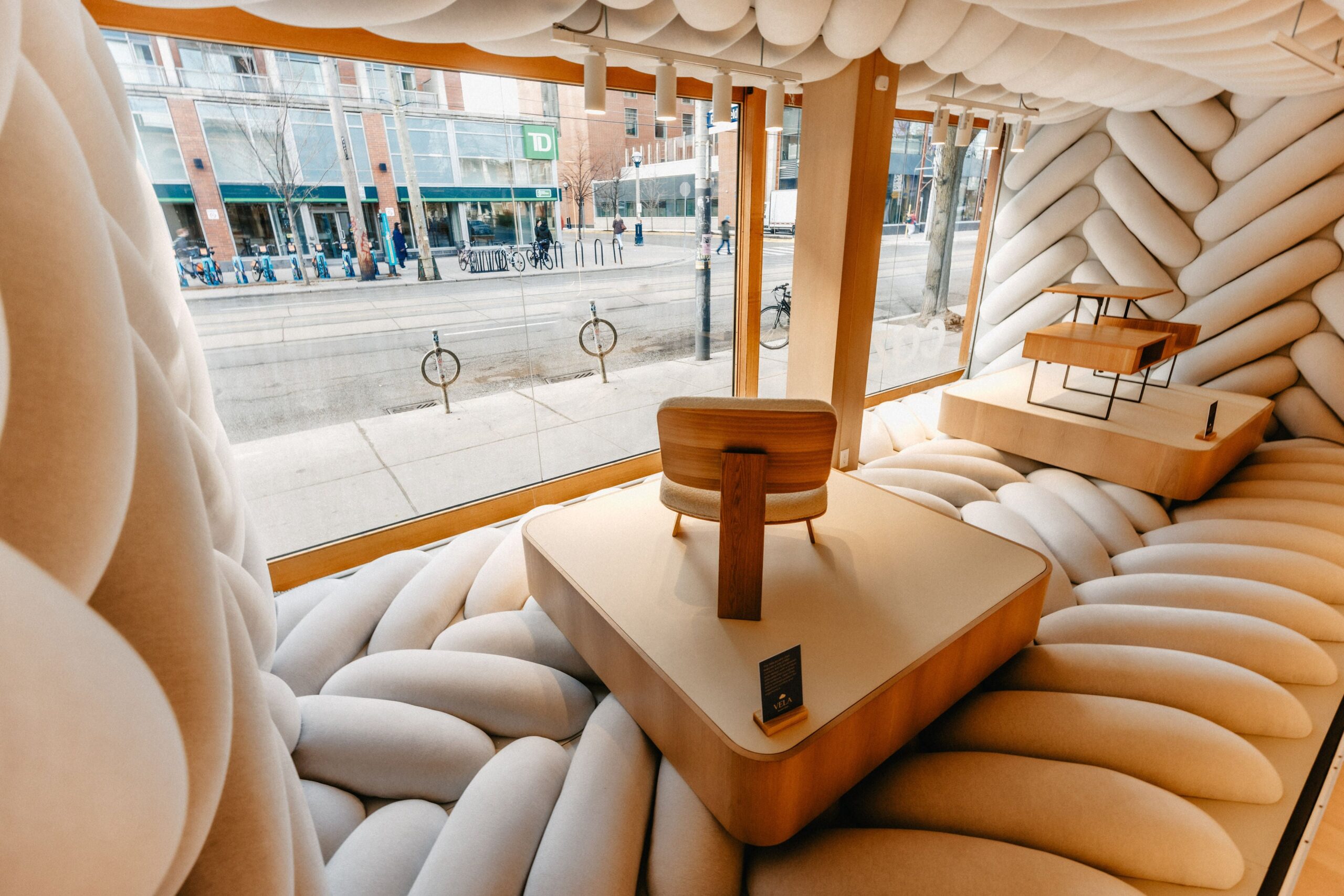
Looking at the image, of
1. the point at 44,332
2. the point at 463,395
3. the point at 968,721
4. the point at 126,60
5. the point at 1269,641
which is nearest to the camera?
the point at 44,332

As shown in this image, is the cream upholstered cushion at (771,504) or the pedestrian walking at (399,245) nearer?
the cream upholstered cushion at (771,504)

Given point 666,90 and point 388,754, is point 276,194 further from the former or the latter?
point 388,754

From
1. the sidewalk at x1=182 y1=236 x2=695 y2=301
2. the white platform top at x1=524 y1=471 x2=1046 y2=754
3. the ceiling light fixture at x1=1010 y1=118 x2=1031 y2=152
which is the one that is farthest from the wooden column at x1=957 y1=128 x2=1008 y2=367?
the white platform top at x1=524 y1=471 x2=1046 y2=754

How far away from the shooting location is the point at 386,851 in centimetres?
129

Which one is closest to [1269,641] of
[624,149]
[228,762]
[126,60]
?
[228,762]

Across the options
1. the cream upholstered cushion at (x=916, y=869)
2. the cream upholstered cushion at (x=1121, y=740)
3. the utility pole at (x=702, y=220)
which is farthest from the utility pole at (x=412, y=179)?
the cream upholstered cushion at (x=1121, y=740)

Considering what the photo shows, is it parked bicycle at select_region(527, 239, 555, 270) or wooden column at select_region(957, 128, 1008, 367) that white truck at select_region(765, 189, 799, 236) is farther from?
wooden column at select_region(957, 128, 1008, 367)

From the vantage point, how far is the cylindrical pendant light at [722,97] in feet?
7.57

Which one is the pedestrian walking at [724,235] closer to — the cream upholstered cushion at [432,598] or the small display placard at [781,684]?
the cream upholstered cushion at [432,598]

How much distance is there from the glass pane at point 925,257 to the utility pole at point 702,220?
4.18 feet

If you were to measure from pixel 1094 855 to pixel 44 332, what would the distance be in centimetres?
171

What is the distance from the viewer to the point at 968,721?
5.12ft

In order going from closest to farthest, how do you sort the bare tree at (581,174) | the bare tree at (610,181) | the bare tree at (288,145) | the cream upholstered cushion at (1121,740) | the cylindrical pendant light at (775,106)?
the cream upholstered cushion at (1121,740) → the bare tree at (288,145) → the cylindrical pendant light at (775,106) → the bare tree at (581,174) → the bare tree at (610,181)

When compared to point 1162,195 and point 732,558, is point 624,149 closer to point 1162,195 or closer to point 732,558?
point 732,558
